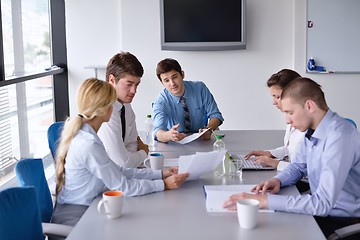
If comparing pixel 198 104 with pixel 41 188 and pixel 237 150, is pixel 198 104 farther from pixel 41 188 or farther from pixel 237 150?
pixel 41 188

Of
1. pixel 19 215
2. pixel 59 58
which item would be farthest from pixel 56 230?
pixel 59 58

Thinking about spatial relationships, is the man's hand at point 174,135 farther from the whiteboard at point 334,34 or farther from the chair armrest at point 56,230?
the whiteboard at point 334,34

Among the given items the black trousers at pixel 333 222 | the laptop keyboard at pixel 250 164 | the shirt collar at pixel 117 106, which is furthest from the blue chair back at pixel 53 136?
the black trousers at pixel 333 222

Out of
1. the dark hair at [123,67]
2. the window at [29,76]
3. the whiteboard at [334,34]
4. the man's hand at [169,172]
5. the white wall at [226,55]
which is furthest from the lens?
the white wall at [226,55]

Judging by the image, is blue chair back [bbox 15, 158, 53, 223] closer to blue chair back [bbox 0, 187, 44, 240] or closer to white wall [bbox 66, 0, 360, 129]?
blue chair back [bbox 0, 187, 44, 240]

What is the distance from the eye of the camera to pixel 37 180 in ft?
7.77

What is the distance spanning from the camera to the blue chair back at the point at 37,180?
87.1 inches

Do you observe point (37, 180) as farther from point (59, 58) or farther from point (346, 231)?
point (59, 58)

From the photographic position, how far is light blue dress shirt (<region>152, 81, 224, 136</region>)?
386 cm

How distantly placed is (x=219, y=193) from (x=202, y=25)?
361 cm

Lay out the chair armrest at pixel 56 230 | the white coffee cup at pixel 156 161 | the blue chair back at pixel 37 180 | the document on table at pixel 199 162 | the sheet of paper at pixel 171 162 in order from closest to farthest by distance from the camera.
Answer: the chair armrest at pixel 56 230
the blue chair back at pixel 37 180
the document on table at pixel 199 162
the white coffee cup at pixel 156 161
the sheet of paper at pixel 171 162

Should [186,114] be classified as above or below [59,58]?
below

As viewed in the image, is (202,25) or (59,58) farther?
(59,58)

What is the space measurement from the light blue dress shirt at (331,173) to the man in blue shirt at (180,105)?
1.57m
